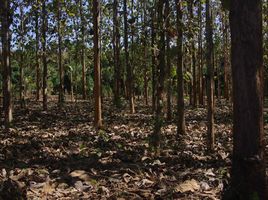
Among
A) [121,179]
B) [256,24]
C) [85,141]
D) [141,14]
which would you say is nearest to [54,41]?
[141,14]

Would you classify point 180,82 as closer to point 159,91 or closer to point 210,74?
point 210,74

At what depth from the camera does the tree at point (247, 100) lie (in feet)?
14.5

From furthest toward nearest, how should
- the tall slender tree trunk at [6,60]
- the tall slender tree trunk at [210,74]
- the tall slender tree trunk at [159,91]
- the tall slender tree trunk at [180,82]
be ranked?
the tall slender tree trunk at [6,60] < the tall slender tree trunk at [180,82] < the tall slender tree trunk at [210,74] < the tall slender tree trunk at [159,91]

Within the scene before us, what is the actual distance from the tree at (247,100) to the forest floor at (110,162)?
468mm

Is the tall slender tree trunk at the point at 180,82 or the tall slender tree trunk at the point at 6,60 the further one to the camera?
the tall slender tree trunk at the point at 6,60

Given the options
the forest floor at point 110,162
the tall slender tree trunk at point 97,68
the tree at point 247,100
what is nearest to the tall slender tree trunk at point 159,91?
the forest floor at point 110,162

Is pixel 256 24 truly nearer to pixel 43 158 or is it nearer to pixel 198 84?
pixel 43 158

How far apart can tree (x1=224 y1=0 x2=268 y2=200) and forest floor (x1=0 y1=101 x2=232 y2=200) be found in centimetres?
47

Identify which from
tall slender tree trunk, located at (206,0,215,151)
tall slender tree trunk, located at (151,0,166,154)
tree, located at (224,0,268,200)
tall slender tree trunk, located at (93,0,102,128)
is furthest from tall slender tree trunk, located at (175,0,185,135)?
tree, located at (224,0,268,200)

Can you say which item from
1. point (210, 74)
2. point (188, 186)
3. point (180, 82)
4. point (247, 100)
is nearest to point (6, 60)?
point (180, 82)

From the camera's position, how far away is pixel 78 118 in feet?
52.3

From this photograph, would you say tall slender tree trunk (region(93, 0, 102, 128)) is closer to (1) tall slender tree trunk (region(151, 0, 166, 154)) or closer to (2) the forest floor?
(2) the forest floor

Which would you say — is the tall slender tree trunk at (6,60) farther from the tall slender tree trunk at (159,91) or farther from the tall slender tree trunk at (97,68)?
the tall slender tree trunk at (159,91)

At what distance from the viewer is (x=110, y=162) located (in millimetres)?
8086
